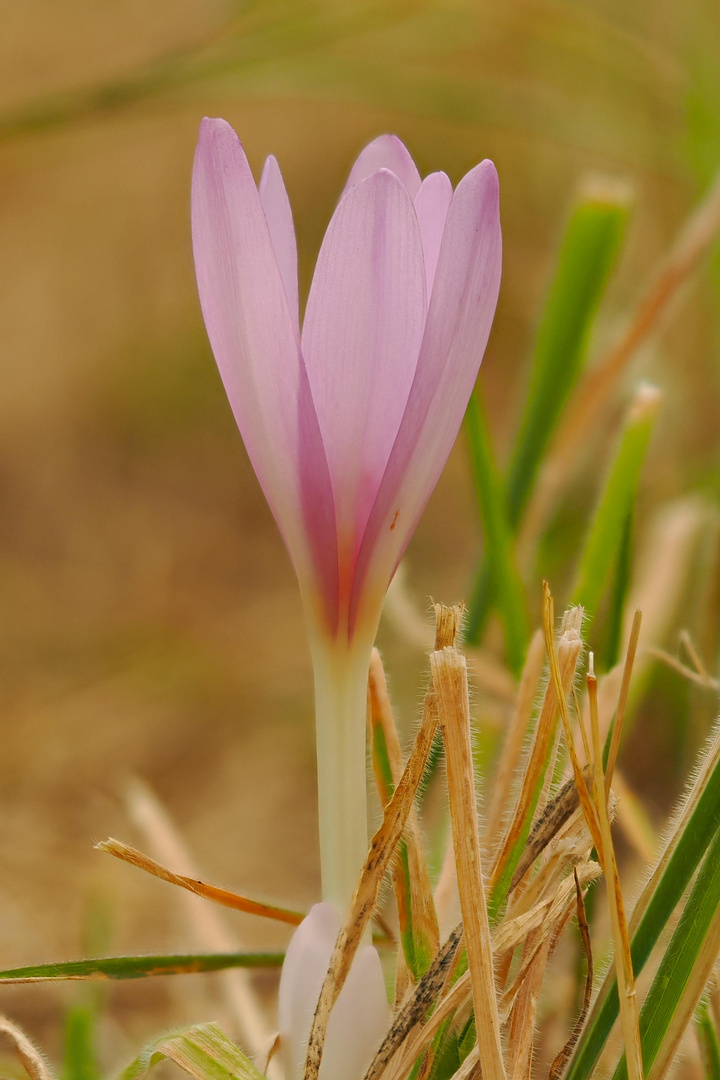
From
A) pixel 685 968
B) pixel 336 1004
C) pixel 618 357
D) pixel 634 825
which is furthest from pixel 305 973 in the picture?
pixel 618 357

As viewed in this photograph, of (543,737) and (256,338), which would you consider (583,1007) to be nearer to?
(543,737)

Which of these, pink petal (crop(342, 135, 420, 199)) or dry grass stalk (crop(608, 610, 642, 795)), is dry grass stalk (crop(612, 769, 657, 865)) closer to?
dry grass stalk (crop(608, 610, 642, 795))

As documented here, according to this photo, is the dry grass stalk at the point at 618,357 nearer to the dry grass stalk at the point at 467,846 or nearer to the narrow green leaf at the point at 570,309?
the narrow green leaf at the point at 570,309

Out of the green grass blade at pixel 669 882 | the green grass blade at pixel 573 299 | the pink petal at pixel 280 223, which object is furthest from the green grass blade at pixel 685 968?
the green grass blade at pixel 573 299

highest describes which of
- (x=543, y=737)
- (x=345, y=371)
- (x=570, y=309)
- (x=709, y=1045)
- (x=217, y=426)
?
(x=217, y=426)

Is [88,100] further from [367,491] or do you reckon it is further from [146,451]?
[146,451]

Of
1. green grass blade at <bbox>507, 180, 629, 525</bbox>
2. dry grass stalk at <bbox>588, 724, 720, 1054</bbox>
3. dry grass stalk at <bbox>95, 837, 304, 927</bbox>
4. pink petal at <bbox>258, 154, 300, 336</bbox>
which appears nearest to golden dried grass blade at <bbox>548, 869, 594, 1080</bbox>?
dry grass stalk at <bbox>588, 724, 720, 1054</bbox>

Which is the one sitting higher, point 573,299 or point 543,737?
point 573,299
